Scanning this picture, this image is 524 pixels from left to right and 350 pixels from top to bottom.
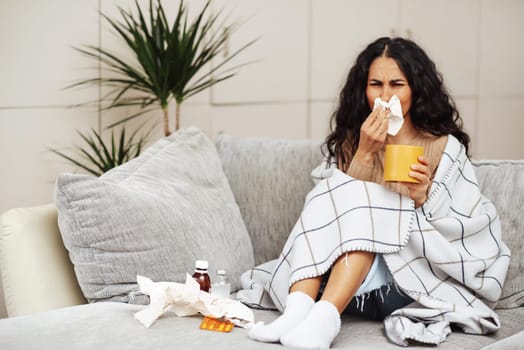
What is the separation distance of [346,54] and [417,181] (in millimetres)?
2677

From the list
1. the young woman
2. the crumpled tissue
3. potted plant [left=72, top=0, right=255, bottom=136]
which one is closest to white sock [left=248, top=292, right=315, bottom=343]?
the young woman

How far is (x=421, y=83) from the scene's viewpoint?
2.46m

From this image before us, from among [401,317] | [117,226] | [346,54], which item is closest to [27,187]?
[117,226]

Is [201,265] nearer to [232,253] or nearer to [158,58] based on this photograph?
[232,253]

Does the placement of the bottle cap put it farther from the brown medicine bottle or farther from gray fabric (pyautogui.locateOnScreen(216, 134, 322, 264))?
gray fabric (pyautogui.locateOnScreen(216, 134, 322, 264))

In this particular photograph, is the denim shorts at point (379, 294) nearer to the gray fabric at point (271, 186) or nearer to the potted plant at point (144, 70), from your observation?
A: the gray fabric at point (271, 186)

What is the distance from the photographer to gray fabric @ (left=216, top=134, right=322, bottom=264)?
2.62 metres

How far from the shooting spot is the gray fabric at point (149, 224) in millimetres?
2113

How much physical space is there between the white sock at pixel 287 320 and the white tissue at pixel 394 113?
1.85 feet

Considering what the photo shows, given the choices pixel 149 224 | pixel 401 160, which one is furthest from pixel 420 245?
pixel 149 224

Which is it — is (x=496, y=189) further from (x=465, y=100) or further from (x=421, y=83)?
(x=465, y=100)

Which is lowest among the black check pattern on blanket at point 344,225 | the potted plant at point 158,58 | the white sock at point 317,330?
the white sock at point 317,330

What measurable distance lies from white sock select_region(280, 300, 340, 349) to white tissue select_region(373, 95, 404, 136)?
59cm

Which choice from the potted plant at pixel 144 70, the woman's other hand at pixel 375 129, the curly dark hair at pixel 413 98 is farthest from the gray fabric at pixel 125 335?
the potted plant at pixel 144 70
